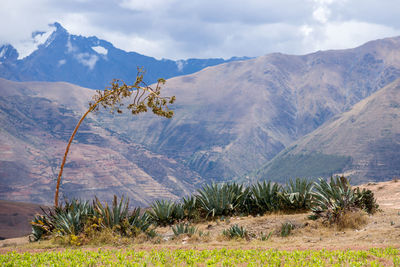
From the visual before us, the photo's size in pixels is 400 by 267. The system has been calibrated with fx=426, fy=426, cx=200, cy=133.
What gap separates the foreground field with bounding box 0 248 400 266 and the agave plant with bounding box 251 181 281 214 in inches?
222

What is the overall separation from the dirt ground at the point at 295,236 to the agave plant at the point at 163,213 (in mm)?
1005

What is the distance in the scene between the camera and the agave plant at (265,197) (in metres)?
14.7

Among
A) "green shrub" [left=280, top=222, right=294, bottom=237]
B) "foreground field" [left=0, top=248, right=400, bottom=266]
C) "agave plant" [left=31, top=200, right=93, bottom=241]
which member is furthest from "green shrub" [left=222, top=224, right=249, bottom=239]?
"agave plant" [left=31, top=200, right=93, bottom=241]

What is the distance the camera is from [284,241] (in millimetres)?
10773

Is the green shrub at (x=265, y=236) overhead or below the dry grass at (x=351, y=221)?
below

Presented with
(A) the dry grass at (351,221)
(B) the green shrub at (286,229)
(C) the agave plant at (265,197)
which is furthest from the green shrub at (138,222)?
(A) the dry grass at (351,221)

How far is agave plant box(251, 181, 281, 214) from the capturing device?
48.4ft

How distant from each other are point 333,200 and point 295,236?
2.50m

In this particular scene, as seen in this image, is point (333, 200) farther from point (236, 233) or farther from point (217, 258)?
point (217, 258)

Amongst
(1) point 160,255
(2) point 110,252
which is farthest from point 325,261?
(2) point 110,252

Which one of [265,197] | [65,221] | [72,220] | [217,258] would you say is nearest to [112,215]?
[72,220]

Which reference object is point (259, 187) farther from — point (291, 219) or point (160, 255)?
point (160, 255)

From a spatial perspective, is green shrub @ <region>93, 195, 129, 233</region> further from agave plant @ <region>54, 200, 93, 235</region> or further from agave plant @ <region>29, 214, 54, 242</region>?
agave plant @ <region>29, 214, 54, 242</region>

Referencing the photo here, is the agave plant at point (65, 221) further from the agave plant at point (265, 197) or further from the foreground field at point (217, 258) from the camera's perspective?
the agave plant at point (265, 197)
